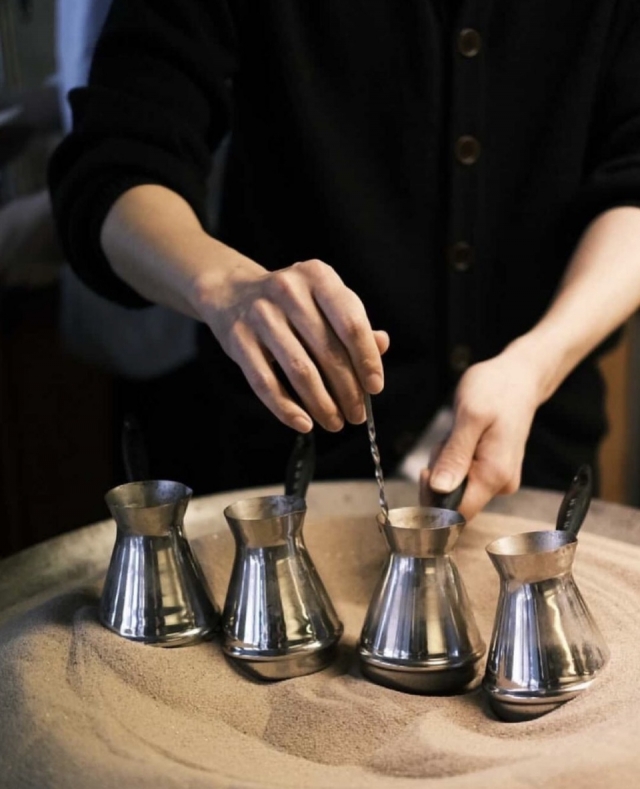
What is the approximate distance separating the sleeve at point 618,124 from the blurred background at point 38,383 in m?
0.52

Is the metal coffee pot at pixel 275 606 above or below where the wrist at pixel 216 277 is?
below

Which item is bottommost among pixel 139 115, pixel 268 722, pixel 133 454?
pixel 268 722

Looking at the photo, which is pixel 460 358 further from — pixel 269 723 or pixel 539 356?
pixel 269 723

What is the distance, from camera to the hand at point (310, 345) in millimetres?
594

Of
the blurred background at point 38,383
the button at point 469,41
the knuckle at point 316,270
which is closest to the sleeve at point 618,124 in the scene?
the button at point 469,41

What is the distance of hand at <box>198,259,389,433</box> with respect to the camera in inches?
23.4

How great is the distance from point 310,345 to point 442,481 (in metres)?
0.14

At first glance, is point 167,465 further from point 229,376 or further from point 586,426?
point 586,426

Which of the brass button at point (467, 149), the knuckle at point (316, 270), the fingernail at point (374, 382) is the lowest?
the fingernail at point (374, 382)

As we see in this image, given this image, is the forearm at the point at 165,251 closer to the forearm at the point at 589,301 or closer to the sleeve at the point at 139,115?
the sleeve at the point at 139,115

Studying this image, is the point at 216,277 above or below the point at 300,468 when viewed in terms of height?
above

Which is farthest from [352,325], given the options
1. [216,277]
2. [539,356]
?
[539,356]

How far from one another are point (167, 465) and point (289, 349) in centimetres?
74

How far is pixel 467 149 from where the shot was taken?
0.90 meters
